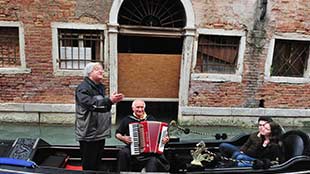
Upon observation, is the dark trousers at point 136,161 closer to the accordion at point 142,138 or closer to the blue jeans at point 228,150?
the accordion at point 142,138

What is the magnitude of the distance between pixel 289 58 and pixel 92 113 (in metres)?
4.99

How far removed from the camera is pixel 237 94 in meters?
6.24

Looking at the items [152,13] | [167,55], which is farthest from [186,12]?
[167,55]

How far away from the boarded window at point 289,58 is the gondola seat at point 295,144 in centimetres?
333

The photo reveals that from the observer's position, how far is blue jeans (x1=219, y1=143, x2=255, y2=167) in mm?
2920

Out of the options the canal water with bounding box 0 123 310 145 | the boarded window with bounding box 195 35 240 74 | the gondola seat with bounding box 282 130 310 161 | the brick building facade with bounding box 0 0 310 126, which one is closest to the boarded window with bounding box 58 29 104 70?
the brick building facade with bounding box 0 0 310 126

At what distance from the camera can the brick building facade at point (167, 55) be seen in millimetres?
5578

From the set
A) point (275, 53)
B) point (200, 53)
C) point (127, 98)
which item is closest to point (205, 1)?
point (200, 53)

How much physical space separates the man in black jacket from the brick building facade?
298 cm

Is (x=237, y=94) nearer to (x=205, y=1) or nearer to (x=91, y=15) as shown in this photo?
(x=205, y=1)

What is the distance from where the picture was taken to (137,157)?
2918 mm

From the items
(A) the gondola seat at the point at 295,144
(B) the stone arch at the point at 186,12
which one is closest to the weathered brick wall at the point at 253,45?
(B) the stone arch at the point at 186,12

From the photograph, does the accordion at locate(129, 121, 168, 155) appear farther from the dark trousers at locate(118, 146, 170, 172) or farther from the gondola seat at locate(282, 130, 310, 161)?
the gondola seat at locate(282, 130, 310, 161)

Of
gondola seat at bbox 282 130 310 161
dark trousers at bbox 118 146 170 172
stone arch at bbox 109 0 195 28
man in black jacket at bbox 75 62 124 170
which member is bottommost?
dark trousers at bbox 118 146 170 172
